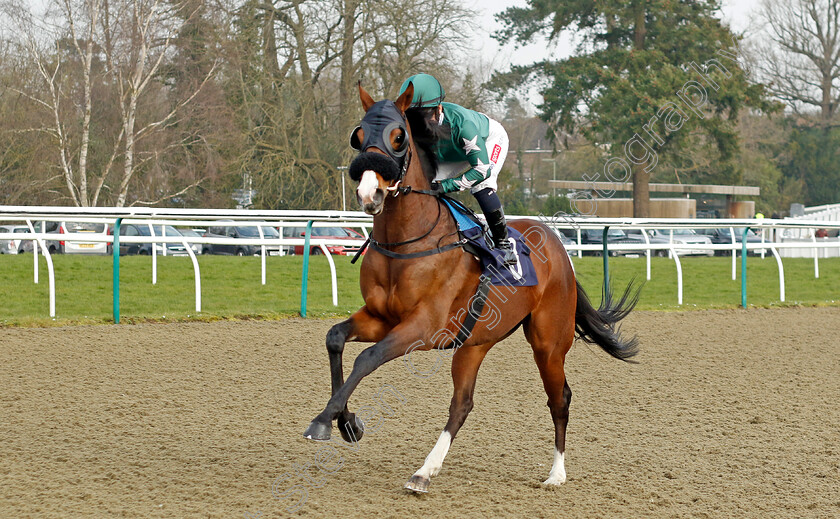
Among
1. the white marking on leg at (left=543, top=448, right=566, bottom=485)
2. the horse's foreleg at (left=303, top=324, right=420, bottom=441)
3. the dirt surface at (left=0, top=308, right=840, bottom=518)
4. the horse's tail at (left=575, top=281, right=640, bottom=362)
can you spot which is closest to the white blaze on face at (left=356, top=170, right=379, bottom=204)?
the horse's foreleg at (left=303, top=324, right=420, bottom=441)

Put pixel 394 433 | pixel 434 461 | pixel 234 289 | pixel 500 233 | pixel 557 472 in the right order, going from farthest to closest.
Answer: pixel 234 289, pixel 394 433, pixel 500 233, pixel 557 472, pixel 434 461

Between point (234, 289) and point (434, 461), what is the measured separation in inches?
363

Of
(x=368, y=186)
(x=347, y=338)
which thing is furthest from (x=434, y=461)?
(x=368, y=186)

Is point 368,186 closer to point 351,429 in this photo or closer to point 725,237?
point 351,429

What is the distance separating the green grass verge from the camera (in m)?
9.93

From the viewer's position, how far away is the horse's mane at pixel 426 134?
385 centimetres

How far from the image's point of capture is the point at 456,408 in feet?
13.6

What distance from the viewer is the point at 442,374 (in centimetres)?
684

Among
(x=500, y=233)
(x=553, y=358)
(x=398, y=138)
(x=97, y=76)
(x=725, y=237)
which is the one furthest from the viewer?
(x=725, y=237)

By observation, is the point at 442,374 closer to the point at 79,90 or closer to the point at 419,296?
the point at 419,296

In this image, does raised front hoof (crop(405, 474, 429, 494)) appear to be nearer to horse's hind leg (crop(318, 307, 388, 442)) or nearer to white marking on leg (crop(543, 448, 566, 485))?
horse's hind leg (crop(318, 307, 388, 442))

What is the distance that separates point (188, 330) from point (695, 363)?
4.86m

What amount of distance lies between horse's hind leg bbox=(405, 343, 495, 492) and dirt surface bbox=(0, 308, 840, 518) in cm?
9

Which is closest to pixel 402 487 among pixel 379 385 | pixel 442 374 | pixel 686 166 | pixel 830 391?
pixel 379 385
